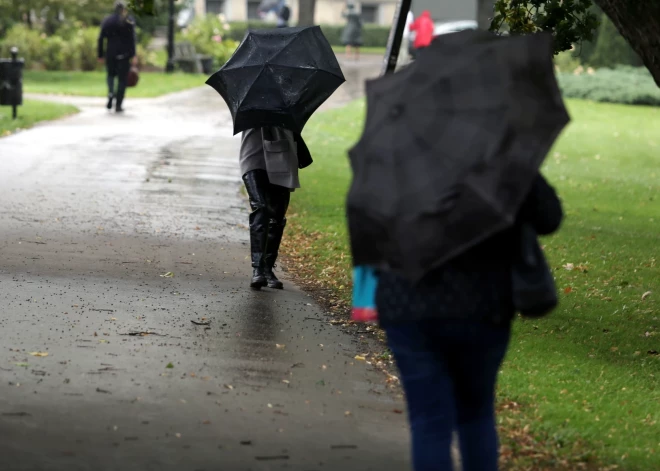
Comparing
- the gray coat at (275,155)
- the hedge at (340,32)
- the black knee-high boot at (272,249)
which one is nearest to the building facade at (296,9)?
the hedge at (340,32)

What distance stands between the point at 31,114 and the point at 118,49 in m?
2.67

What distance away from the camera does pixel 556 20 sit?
8.70 metres

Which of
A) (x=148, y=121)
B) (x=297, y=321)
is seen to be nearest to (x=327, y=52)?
(x=297, y=321)

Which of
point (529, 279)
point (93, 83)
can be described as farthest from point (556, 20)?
point (93, 83)

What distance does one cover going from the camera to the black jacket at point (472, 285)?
380 cm

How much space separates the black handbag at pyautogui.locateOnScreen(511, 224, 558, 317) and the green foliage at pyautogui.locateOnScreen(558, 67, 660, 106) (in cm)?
3037

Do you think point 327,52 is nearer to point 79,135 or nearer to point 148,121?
point 79,135

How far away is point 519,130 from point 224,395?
110 inches

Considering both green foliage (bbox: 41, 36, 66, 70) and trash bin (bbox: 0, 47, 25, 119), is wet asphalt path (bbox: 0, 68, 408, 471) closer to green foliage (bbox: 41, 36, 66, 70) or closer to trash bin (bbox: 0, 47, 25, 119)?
trash bin (bbox: 0, 47, 25, 119)

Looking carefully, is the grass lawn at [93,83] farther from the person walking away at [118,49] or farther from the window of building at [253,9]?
the window of building at [253,9]

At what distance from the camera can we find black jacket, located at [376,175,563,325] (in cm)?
380

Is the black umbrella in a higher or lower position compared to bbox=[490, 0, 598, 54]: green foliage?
lower

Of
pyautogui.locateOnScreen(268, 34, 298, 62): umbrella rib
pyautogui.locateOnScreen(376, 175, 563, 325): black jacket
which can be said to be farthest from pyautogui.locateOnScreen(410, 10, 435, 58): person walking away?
Result: pyautogui.locateOnScreen(268, 34, 298, 62): umbrella rib

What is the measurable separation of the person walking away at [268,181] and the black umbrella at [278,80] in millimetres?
262
